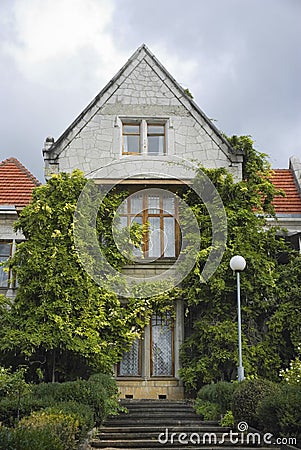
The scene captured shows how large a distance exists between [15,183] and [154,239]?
5913 mm

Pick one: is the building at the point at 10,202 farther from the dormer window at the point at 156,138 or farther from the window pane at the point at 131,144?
the dormer window at the point at 156,138

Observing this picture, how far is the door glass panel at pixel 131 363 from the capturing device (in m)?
17.4

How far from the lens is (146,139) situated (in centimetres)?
1900

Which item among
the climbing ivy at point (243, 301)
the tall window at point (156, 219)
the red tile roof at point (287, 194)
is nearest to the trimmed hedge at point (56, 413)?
the climbing ivy at point (243, 301)

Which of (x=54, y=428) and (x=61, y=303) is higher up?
(x=61, y=303)

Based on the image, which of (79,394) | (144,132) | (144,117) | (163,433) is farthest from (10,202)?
(163,433)

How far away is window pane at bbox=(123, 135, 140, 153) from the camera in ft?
62.5

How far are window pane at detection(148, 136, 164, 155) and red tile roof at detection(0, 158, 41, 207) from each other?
4470mm

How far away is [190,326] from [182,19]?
8.87 m

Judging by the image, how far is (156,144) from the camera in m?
19.2

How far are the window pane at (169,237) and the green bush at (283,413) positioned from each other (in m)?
7.85

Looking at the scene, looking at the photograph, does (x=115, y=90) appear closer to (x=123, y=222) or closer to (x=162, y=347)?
(x=123, y=222)

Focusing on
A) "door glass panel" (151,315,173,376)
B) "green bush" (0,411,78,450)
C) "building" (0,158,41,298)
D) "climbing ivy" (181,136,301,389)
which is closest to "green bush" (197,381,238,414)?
"climbing ivy" (181,136,301,389)

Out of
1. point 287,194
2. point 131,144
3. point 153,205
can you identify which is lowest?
point 153,205
